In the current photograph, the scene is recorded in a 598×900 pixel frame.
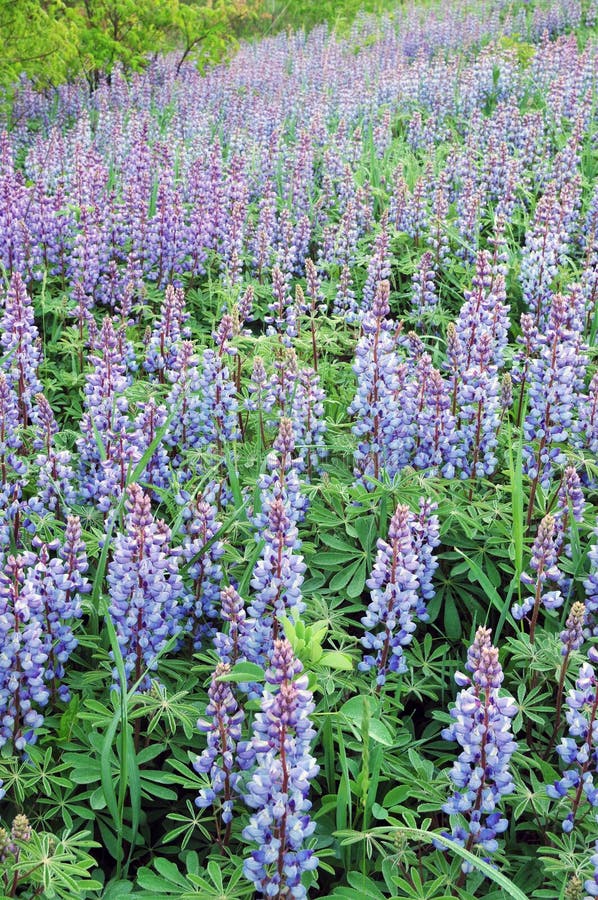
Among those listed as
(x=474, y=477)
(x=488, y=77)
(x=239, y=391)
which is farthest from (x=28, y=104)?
(x=474, y=477)

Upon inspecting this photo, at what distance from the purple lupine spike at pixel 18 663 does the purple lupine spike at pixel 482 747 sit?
1.19m

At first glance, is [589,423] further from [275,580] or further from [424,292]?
[424,292]

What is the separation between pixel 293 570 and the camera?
2529 millimetres

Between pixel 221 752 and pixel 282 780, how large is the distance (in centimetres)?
37

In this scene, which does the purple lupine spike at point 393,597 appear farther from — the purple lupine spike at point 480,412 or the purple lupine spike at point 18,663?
the purple lupine spike at point 18,663

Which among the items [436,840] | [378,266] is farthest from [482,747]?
[378,266]

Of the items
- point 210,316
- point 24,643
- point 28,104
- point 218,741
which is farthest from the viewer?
point 28,104

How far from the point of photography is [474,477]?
11.7 feet

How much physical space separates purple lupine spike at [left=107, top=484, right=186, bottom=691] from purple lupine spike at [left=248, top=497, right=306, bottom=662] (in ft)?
0.98

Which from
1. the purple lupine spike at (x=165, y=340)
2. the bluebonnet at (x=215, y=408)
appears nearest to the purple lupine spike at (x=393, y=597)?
the bluebonnet at (x=215, y=408)

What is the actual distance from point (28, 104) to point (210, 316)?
5988mm

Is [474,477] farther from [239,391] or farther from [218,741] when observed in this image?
[218,741]

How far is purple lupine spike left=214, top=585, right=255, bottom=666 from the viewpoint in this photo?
244cm

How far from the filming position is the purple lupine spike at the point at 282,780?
76.1 inches
